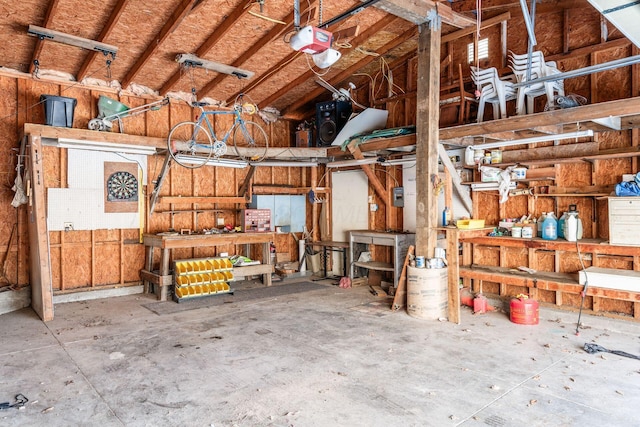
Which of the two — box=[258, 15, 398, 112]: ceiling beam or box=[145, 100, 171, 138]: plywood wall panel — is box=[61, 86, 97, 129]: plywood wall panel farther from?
box=[258, 15, 398, 112]: ceiling beam

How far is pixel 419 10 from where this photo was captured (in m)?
5.07

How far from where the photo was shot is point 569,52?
5.27 metres

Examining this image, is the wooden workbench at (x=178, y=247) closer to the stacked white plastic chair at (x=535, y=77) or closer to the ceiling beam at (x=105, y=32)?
the ceiling beam at (x=105, y=32)

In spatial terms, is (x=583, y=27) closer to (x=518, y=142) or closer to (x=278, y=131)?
(x=518, y=142)

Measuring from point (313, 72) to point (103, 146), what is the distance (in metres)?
3.38

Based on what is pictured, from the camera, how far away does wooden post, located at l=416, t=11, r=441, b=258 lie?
5211mm

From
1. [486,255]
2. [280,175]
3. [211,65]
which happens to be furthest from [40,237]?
[486,255]

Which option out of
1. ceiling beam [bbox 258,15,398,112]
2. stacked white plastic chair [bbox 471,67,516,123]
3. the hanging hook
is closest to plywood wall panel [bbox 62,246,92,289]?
the hanging hook

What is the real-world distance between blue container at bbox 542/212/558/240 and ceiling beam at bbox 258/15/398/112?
3417 millimetres

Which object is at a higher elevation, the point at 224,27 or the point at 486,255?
the point at 224,27

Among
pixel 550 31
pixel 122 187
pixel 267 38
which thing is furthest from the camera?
pixel 122 187

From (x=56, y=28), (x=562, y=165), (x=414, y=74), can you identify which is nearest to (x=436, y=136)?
(x=562, y=165)

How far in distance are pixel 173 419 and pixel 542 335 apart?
374cm

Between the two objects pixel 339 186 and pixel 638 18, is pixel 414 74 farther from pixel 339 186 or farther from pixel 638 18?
pixel 638 18
